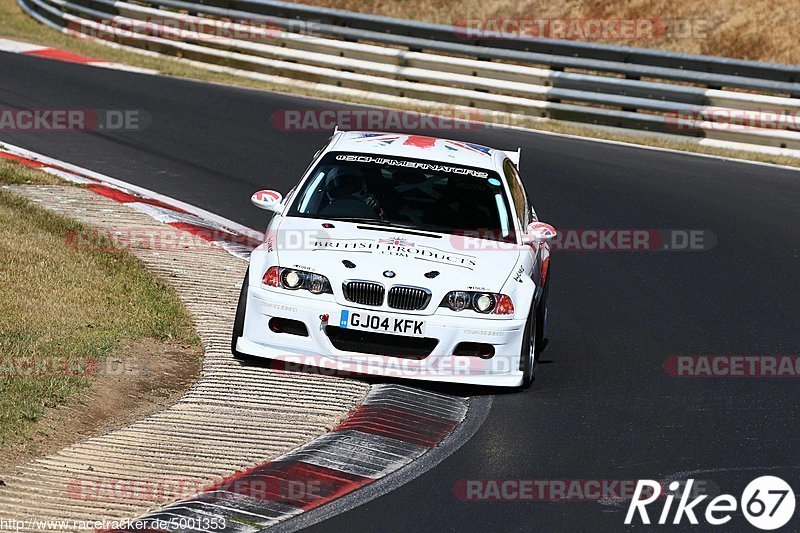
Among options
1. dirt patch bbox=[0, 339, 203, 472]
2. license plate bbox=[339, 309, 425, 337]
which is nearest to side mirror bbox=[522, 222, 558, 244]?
license plate bbox=[339, 309, 425, 337]

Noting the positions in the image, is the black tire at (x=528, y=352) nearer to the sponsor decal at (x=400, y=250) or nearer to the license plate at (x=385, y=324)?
the sponsor decal at (x=400, y=250)

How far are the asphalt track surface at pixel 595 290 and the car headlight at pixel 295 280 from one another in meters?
1.30

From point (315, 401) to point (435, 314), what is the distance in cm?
96

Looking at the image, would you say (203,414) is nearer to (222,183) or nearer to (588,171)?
(222,183)

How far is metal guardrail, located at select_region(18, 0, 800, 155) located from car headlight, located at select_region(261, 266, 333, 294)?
1079cm

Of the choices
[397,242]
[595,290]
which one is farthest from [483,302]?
[595,290]

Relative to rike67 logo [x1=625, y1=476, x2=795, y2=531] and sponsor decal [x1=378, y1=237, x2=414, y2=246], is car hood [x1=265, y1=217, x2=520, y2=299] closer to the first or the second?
sponsor decal [x1=378, y1=237, x2=414, y2=246]

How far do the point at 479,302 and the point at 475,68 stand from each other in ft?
38.9

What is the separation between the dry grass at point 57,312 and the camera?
7500 millimetres

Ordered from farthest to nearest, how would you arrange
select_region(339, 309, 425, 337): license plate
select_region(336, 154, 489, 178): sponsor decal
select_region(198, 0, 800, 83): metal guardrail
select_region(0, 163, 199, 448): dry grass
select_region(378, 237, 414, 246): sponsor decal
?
select_region(198, 0, 800, 83): metal guardrail
select_region(336, 154, 489, 178): sponsor decal
select_region(378, 237, 414, 246): sponsor decal
select_region(339, 309, 425, 337): license plate
select_region(0, 163, 199, 448): dry grass

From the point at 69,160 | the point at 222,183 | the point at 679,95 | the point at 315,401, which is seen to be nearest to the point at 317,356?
the point at 315,401

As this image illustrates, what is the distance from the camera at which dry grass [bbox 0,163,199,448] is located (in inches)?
295

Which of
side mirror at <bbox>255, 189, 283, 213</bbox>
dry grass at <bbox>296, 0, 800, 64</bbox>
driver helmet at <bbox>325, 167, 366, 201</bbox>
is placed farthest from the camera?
dry grass at <bbox>296, 0, 800, 64</bbox>

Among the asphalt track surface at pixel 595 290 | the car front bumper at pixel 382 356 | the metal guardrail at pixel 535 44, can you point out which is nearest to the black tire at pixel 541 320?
the asphalt track surface at pixel 595 290
